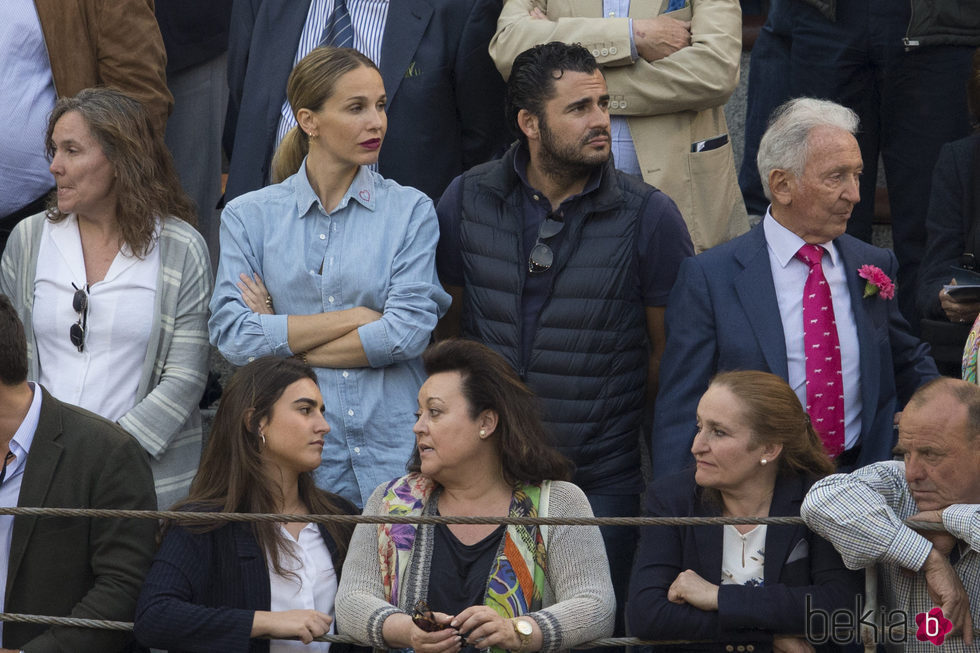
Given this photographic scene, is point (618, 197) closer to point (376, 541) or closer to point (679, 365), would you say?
point (679, 365)

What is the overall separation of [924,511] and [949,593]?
0.26 metres

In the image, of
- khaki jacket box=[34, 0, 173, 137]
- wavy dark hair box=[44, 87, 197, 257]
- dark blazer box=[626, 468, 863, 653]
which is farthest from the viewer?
khaki jacket box=[34, 0, 173, 137]

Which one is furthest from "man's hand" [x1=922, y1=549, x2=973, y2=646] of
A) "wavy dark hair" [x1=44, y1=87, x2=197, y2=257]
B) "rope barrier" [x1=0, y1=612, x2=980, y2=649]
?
"wavy dark hair" [x1=44, y1=87, x2=197, y2=257]

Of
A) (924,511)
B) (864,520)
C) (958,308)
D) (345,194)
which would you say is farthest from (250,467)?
(958,308)

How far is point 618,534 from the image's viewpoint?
4945mm

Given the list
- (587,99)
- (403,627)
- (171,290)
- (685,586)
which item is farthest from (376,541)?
(587,99)

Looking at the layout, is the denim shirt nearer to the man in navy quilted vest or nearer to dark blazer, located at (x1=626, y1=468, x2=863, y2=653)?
the man in navy quilted vest

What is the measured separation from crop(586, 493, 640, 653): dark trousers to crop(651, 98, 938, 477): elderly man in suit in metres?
0.27

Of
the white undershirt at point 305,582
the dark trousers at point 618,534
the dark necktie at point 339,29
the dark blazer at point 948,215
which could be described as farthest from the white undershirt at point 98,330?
the dark blazer at point 948,215

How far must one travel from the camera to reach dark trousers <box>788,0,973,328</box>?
613cm

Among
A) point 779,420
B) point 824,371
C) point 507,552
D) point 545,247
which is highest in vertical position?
point 545,247

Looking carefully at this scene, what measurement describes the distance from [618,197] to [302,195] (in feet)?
3.41

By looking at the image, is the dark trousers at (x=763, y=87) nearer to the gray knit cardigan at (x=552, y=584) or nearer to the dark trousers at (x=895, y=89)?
the dark trousers at (x=895, y=89)

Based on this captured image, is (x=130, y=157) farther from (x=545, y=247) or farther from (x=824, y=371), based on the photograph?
(x=824, y=371)
